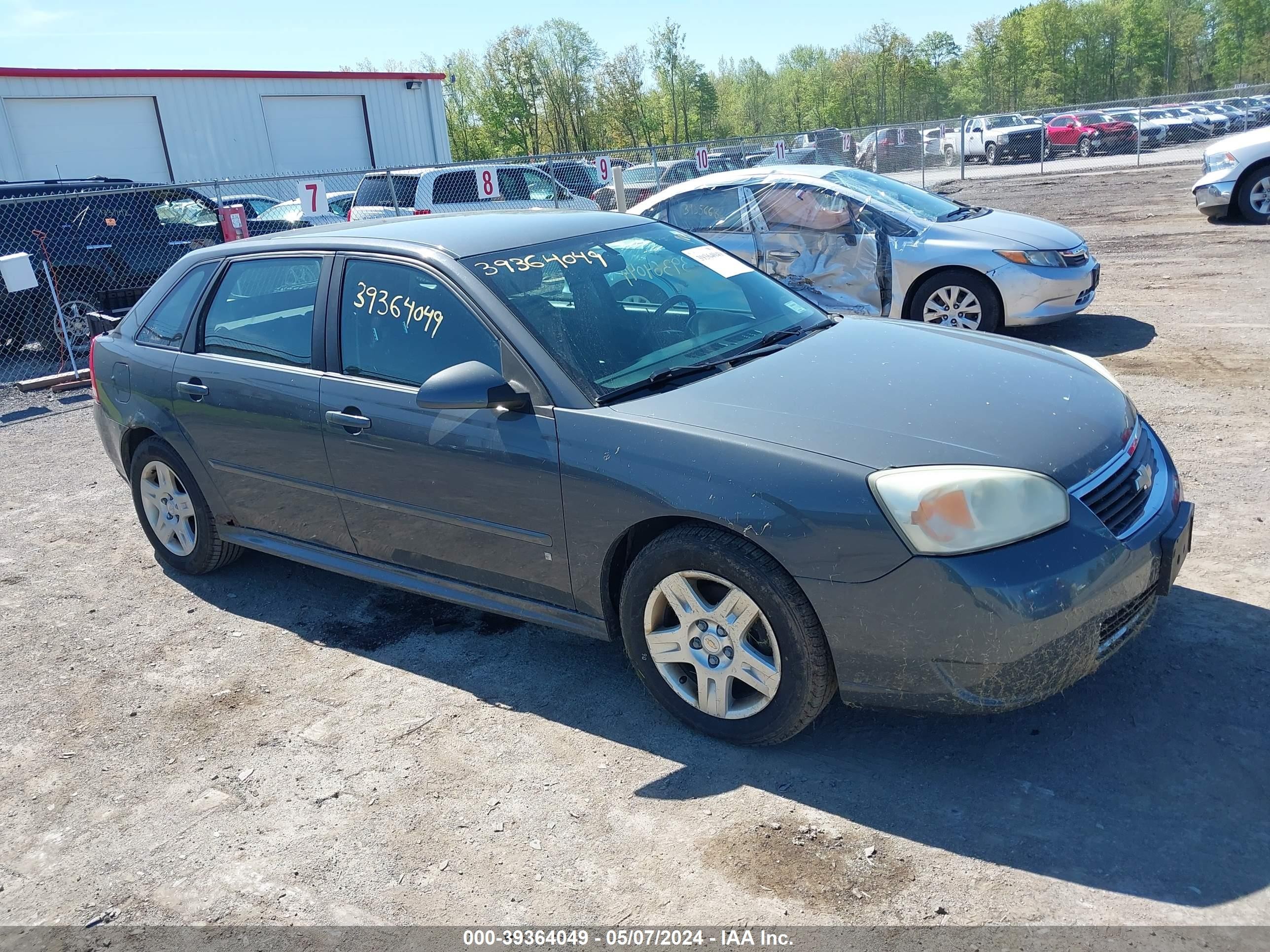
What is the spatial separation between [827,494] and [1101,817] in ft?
3.90

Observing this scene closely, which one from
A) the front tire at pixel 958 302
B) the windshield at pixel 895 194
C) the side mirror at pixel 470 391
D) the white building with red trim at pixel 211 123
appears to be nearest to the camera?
the side mirror at pixel 470 391

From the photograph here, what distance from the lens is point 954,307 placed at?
8.39m

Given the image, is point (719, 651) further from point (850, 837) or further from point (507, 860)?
point (507, 860)

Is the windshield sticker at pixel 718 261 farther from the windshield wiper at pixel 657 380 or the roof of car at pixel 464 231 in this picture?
the windshield wiper at pixel 657 380

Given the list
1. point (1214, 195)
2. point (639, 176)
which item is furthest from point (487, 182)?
point (1214, 195)

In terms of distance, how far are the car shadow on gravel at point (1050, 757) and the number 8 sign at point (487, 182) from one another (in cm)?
1237

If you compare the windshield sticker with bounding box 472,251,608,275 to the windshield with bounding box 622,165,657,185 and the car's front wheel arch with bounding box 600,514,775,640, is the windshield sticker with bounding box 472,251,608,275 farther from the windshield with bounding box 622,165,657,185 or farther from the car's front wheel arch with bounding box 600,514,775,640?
the windshield with bounding box 622,165,657,185

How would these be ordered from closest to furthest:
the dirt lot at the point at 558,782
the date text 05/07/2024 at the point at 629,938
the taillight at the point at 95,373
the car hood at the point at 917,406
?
the date text 05/07/2024 at the point at 629,938 < the dirt lot at the point at 558,782 < the car hood at the point at 917,406 < the taillight at the point at 95,373

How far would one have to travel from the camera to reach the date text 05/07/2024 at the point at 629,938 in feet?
8.46

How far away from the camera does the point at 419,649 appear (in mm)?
4336

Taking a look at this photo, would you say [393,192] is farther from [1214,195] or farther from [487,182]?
[1214,195]

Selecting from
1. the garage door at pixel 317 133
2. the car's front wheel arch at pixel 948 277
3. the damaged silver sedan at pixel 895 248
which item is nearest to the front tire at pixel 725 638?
the damaged silver sedan at pixel 895 248

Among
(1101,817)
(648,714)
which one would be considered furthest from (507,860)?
(1101,817)

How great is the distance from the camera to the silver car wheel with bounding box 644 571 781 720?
3.19 m
